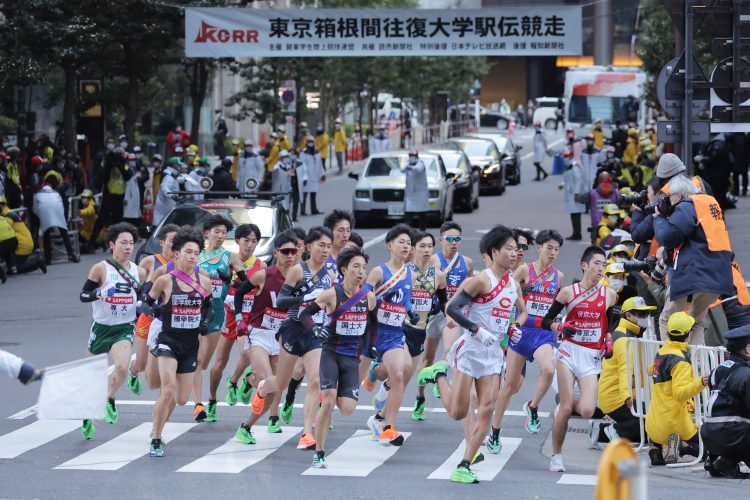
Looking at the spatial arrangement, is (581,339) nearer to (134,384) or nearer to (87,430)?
(87,430)

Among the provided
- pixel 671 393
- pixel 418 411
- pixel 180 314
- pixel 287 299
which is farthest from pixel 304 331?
pixel 671 393

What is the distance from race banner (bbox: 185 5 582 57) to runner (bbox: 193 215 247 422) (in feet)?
58.0

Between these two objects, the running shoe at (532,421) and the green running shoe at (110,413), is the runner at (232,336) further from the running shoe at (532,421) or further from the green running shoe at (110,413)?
the running shoe at (532,421)

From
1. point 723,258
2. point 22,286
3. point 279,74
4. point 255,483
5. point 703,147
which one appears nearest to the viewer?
point 255,483

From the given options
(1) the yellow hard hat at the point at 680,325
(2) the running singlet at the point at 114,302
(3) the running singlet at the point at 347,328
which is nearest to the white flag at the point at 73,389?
(3) the running singlet at the point at 347,328

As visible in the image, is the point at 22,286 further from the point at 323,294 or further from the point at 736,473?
the point at 736,473

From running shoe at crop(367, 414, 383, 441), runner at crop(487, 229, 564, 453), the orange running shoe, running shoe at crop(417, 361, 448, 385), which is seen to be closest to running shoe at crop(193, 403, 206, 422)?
the orange running shoe

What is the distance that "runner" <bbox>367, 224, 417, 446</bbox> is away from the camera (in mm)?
12539

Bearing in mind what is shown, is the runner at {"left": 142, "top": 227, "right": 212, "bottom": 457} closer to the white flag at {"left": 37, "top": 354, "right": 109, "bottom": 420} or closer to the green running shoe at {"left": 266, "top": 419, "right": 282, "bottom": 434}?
the green running shoe at {"left": 266, "top": 419, "right": 282, "bottom": 434}

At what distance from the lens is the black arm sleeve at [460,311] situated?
11.2m

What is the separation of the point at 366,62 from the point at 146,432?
1730 inches

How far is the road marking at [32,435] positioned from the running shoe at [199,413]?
3.39 feet

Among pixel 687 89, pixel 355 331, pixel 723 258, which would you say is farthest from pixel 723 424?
pixel 687 89

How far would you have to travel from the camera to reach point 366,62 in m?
56.3
